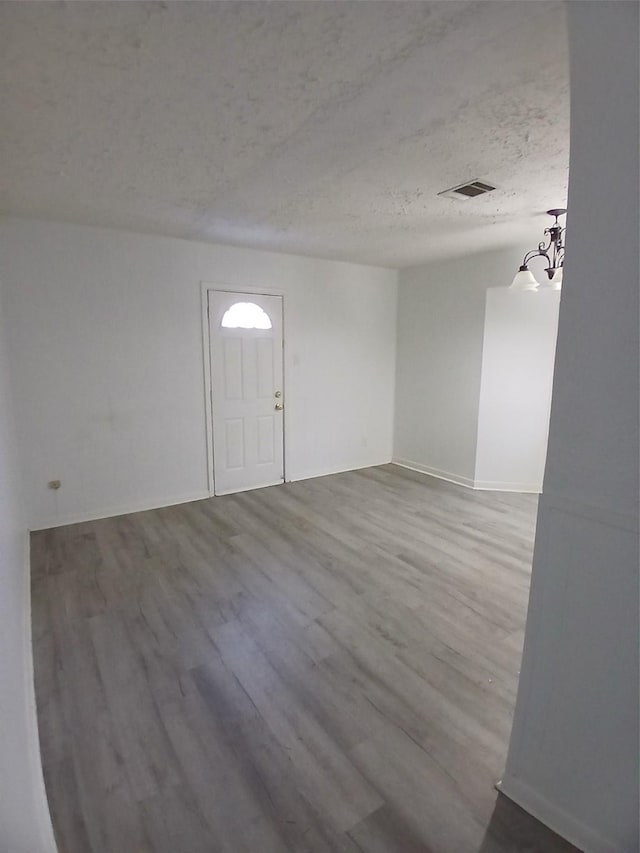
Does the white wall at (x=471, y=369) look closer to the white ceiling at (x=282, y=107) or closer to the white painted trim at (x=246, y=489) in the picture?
the white ceiling at (x=282, y=107)

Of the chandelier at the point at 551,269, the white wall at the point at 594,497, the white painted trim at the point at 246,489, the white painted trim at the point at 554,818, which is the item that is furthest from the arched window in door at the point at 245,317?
the white painted trim at the point at 554,818

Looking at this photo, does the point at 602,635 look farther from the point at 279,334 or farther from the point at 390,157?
the point at 279,334

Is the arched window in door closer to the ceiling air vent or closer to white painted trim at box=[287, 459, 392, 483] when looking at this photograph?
white painted trim at box=[287, 459, 392, 483]

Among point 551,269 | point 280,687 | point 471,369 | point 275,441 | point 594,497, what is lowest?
point 280,687

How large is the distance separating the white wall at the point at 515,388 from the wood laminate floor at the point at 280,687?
1.16m

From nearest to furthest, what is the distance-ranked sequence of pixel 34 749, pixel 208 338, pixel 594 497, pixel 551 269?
pixel 594 497
pixel 34 749
pixel 551 269
pixel 208 338

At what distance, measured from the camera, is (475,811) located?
1453mm

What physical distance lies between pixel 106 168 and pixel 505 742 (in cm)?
338

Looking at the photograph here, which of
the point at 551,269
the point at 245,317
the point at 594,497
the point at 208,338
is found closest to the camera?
the point at 594,497

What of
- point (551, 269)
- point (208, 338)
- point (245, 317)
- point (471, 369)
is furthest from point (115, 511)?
point (551, 269)

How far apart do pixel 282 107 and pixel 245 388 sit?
302 centimetres

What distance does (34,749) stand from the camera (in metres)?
1.61

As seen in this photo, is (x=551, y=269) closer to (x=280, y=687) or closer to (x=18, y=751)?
(x=280, y=687)

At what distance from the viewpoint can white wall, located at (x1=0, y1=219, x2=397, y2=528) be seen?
3518 millimetres
